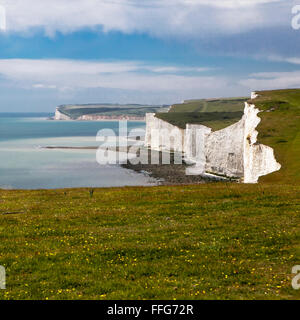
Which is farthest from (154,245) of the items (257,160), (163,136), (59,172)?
(163,136)

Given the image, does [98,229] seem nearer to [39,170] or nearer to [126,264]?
[126,264]

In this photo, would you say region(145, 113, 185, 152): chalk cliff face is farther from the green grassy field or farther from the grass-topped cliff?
the green grassy field

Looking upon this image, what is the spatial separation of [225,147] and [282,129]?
2785 cm

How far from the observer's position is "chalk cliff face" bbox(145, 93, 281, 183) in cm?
6988

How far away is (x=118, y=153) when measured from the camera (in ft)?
505

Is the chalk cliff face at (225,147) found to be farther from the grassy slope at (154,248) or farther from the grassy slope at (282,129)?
the grassy slope at (154,248)

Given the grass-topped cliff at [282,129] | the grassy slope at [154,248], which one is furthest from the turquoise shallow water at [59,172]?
the grassy slope at [154,248]

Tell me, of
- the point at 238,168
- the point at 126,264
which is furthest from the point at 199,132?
the point at 126,264

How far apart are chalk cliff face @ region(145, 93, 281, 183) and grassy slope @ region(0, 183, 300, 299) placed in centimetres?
4011

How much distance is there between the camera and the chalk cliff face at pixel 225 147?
6988 centimetres

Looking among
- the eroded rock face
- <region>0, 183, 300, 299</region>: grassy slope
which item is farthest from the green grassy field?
the eroded rock face

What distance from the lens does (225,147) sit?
342 feet

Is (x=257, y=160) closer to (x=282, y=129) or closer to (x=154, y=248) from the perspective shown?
(x=282, y=129)

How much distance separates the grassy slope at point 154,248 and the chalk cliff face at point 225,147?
40.1m
